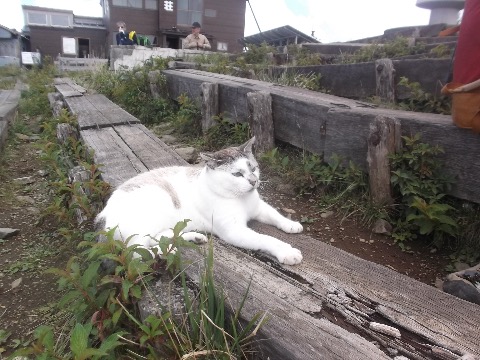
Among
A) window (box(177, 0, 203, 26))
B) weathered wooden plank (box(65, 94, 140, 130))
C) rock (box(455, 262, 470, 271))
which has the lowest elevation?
rock (box(455, 262, 470, 271))

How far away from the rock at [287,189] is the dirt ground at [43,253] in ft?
0.17

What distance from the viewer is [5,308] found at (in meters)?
2.31

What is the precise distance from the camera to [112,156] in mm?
3592

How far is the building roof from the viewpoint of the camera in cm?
1952

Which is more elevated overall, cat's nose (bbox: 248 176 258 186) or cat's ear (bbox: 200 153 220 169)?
cat's ear (bbox: 200 153 220 169)

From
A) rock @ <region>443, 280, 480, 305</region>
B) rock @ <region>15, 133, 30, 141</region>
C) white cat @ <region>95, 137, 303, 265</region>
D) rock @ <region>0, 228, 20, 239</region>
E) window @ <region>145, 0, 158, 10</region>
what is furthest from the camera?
window @ <region>145, 0, 158, 10</region>

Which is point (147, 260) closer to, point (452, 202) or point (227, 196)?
point (227, 196)

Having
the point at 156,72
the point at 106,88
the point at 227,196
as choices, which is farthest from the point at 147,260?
the point at 106,88

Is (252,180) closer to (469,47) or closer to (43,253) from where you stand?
(469,47)

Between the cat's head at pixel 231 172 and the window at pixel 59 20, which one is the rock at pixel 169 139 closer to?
the cat's head at pixel 231 172

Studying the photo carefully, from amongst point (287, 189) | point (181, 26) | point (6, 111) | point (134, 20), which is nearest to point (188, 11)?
point (181, 26)

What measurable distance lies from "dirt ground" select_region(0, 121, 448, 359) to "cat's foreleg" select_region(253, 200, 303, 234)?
564 millimetres

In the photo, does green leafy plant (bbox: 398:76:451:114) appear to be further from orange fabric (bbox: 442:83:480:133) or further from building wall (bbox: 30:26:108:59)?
building wall (bbox: 30:26:108:59)

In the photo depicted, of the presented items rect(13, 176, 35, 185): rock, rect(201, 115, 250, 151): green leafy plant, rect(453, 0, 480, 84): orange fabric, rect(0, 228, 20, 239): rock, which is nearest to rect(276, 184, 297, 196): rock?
rect(201, 115, 250, 151): green leafy plant
